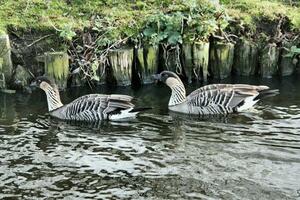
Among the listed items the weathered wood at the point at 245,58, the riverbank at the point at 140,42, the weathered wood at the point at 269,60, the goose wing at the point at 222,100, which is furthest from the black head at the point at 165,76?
the weathered wood at the point at 269,60

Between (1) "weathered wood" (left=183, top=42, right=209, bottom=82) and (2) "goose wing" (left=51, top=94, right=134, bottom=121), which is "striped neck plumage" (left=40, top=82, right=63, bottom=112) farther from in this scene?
(1) "weathered wood" (left=183, top=42, right=209, bottom=82)

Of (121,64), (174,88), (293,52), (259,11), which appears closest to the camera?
(174,88)

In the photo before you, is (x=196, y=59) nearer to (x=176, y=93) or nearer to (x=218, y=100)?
(x=176, y=93)

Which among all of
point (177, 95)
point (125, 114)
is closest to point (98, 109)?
point (125, 114)

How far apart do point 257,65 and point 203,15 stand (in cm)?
177

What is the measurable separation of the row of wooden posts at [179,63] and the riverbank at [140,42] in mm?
21

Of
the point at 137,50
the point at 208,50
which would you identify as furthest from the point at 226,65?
the point at 137,50

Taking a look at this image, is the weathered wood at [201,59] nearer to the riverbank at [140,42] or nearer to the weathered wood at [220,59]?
the riverbank at [140,42]

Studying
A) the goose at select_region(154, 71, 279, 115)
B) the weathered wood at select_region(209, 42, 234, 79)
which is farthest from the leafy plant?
the goose at select_region(154, 71, 279, 115)

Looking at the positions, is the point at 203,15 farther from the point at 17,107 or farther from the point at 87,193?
the point at 87,193

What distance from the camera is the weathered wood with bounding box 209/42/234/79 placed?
45.0 ft

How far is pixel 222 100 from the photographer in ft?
38.2

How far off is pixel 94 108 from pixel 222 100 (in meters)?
2.42

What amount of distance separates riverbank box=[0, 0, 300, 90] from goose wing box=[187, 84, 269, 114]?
1999 millimetres
